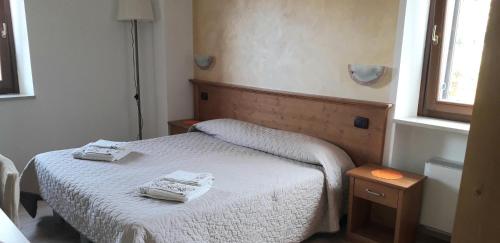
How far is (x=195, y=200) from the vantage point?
187cm

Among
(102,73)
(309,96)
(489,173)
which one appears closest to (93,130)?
(102,73)

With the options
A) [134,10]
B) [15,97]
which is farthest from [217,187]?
[15,97]

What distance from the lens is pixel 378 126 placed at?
2.54m

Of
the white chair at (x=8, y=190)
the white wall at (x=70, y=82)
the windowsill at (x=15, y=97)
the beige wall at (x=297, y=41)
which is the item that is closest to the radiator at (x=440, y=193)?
the beige wall at (x=297, y=41)

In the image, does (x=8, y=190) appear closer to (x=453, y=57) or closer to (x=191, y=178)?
(x=191, y=178)

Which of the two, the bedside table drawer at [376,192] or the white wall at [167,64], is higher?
the white wall at [167,64]

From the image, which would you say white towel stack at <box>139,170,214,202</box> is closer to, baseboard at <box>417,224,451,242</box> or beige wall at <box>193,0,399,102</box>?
beige wall at <box>193,0,399,102</box>

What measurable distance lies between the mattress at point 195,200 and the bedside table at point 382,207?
157 mm

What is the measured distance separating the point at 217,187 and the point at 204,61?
1.85 m

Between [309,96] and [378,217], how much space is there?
38.6 inches

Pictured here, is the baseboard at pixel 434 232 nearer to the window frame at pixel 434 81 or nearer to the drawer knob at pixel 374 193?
the drawer knob at pixel 374 193

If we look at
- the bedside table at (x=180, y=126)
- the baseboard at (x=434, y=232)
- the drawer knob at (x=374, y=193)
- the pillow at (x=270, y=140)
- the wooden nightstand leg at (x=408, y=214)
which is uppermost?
the pillow at (x=270, y=140)

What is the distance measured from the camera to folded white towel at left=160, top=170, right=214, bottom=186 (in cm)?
200

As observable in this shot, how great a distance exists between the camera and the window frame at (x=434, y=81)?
2.41m
